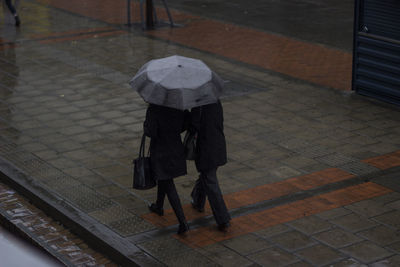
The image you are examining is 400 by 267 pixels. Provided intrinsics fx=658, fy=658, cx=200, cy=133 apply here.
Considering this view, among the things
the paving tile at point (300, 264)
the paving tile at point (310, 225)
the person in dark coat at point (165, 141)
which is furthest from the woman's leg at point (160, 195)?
the paving tile at point (300, 264)

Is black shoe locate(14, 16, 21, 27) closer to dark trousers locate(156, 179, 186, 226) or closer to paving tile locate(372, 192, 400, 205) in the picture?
dark trousers locate(156, 179, 186, 226)

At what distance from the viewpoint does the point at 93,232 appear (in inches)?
252

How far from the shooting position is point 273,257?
5902 mm

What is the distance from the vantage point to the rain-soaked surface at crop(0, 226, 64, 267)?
2078 millimetres

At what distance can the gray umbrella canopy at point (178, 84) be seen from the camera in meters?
5.82

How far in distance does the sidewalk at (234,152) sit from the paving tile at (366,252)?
0.06 ft

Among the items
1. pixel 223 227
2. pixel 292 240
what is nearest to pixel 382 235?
pixel 292 240

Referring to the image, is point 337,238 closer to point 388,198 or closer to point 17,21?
point 388,198

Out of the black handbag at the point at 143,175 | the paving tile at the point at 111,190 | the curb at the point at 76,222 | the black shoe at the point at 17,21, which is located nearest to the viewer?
the curb at the point at 76,222

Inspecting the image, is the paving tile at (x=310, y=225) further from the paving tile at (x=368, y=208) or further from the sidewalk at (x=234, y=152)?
the paving tile at (x=368, y=208)

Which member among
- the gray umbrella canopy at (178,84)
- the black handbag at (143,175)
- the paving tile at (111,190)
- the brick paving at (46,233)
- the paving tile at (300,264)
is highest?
the gray umbrella canopy at (178,84)

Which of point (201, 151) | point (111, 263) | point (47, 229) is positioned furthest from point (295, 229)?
point (47, 229)

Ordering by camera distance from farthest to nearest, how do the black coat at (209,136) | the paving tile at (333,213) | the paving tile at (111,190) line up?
the paving tile at (111,190), the paving tile at (333,213), the black coat at (209,136)

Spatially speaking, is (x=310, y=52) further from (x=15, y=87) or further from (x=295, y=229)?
(x=295, y=229)
